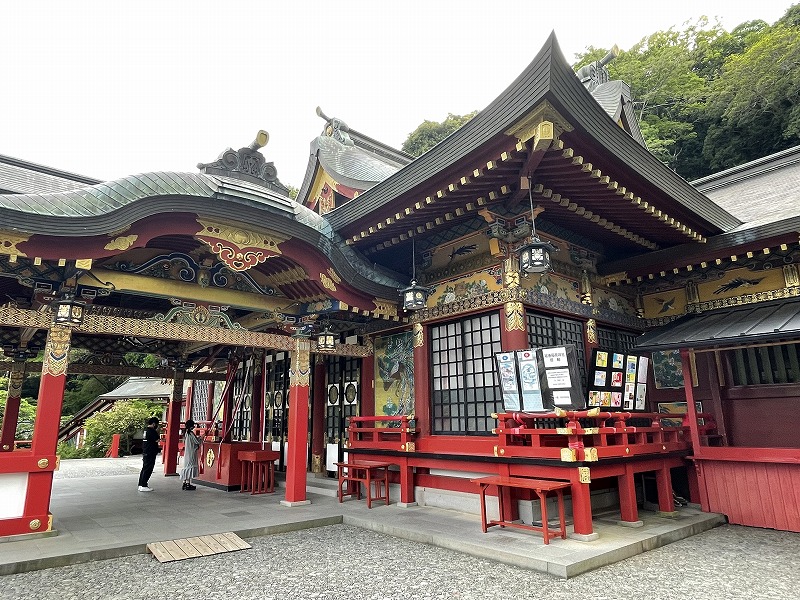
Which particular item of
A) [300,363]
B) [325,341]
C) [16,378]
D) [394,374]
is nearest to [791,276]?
[394,374]

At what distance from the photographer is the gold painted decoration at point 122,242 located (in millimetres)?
6406

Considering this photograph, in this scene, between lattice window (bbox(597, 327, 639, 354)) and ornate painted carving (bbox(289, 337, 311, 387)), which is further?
lattice window (bbox(597, 327, 639, 354))

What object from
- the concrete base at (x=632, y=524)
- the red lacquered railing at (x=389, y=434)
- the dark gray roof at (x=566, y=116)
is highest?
the dark gray roof at (x=566, y=116)

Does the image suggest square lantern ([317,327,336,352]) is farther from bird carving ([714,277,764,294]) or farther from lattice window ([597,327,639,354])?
bird carving ([714,277,764,294])

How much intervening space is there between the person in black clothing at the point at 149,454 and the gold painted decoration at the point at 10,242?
568 cm

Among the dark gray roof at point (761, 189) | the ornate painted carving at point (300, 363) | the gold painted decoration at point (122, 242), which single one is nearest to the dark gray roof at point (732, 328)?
the dark gray roof at point (761, 189)

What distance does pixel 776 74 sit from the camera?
2145cm

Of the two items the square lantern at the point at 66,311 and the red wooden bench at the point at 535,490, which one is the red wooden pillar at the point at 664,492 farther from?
the square lantern at the point at 66,311

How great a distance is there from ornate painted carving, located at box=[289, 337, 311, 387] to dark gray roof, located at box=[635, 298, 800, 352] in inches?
216

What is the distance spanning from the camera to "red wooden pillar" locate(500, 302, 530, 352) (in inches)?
288

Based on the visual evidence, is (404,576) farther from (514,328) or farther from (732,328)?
(732,328)

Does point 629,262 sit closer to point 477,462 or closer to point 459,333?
point 459,333

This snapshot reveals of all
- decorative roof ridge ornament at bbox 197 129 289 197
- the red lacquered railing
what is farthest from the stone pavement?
decorative roof ridge ornament at bbox 197 129 289 197

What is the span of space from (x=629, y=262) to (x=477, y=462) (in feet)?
15.4
